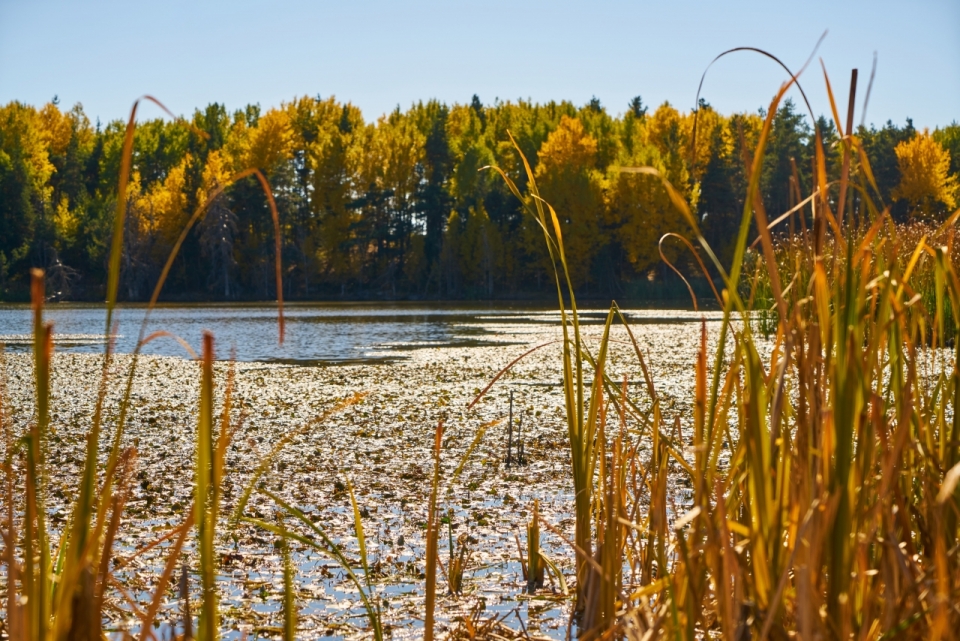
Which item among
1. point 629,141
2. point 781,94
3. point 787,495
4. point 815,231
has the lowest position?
point 787,495

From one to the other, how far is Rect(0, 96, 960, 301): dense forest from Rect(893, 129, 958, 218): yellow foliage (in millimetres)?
97

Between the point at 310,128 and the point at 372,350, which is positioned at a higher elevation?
the point at 310,128

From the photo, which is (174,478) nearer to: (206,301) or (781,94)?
(781,94)

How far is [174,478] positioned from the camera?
16.0 feet

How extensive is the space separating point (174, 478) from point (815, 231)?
4070 millimetres

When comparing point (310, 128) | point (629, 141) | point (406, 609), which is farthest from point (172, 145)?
point (406, 609)

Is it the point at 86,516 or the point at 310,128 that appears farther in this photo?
the point at 310,128

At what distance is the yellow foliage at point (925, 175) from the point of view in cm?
4691

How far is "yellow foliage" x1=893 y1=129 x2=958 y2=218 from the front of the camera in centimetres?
4691

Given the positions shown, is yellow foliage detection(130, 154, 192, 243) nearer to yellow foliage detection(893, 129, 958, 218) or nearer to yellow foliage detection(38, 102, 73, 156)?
yellow foliage detection(38, 102, 73, 156)

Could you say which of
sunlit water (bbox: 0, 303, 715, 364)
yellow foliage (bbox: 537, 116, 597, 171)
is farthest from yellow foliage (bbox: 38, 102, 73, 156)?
sunlit water (bbox: 0, 303, 715, 364)

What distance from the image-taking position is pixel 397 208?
155 feet

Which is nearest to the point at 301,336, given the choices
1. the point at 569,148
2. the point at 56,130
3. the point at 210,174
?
the point at 210,174

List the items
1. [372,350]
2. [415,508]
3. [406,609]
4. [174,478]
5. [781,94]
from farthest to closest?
[372,350] < [174,478] < [415,508] < [406,609] < [781,94]
